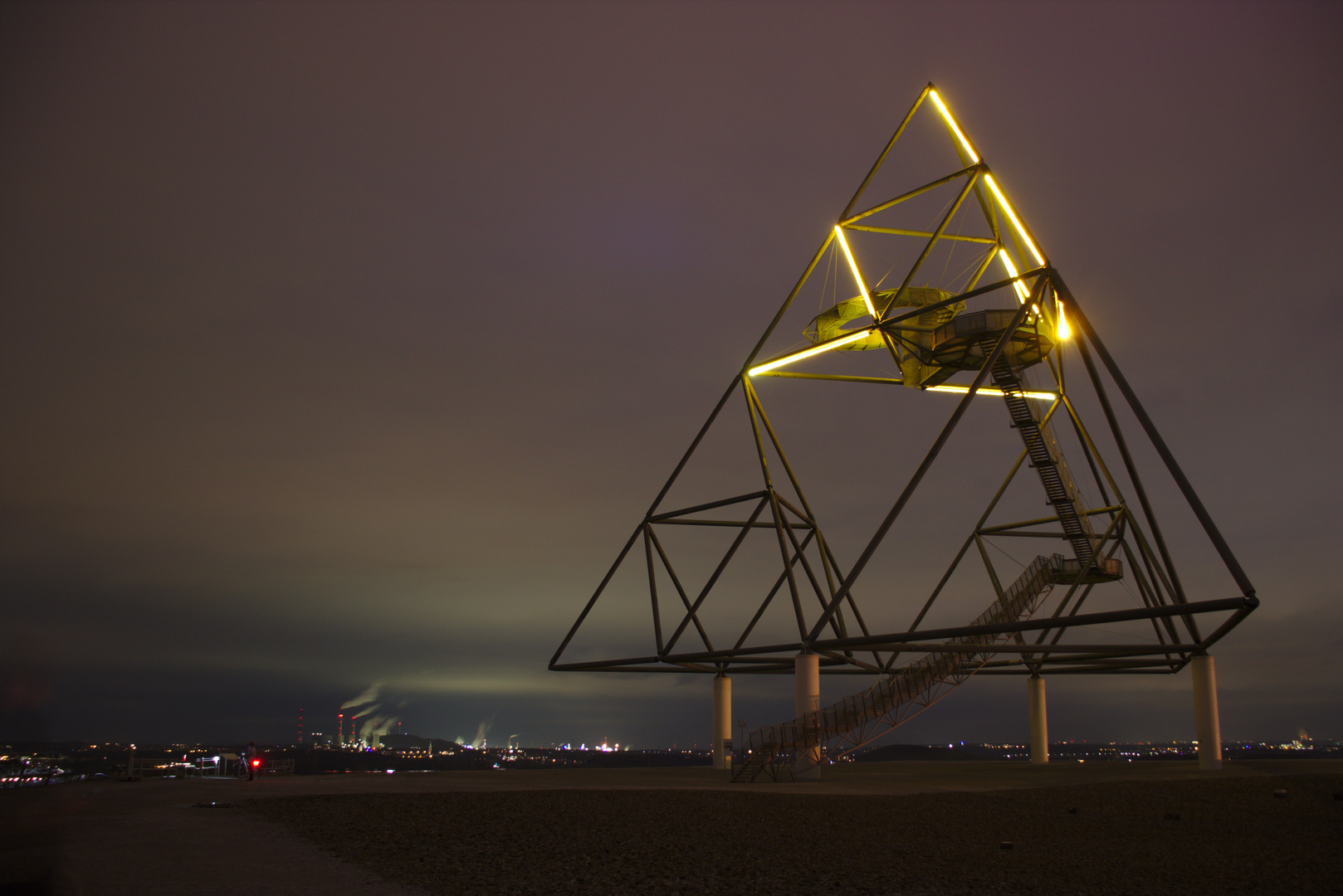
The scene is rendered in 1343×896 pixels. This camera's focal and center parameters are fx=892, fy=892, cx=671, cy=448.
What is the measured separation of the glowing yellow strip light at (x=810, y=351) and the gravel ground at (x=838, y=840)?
13.6 metres

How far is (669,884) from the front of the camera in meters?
9.58

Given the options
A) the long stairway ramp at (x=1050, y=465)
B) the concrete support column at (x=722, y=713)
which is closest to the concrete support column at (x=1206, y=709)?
the long stairway ramp at (x=1050, y=465)

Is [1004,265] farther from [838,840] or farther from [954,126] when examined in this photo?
[838,840]

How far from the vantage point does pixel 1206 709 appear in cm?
2741

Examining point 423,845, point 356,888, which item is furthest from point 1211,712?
point 356,888

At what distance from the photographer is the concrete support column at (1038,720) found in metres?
36.3

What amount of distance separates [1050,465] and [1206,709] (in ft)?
29.3

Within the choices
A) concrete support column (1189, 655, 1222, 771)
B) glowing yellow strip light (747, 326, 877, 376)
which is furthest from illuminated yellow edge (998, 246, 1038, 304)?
concrete support column (1189, 655, 1222, 771)

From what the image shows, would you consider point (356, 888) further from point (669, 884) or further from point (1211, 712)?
point (1211, 712)

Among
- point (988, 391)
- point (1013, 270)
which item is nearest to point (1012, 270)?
point (1013, 270)

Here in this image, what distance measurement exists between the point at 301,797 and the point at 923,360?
66.2 ft

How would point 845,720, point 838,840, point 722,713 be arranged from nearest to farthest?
point 838,840 < point 845,720 < point 722,713

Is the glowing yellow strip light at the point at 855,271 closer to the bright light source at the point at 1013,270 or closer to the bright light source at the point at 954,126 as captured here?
the bright light source at the point at 954,126

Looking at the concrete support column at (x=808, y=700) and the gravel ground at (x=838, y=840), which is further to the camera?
the concrete support column at (x=808, y=700)
